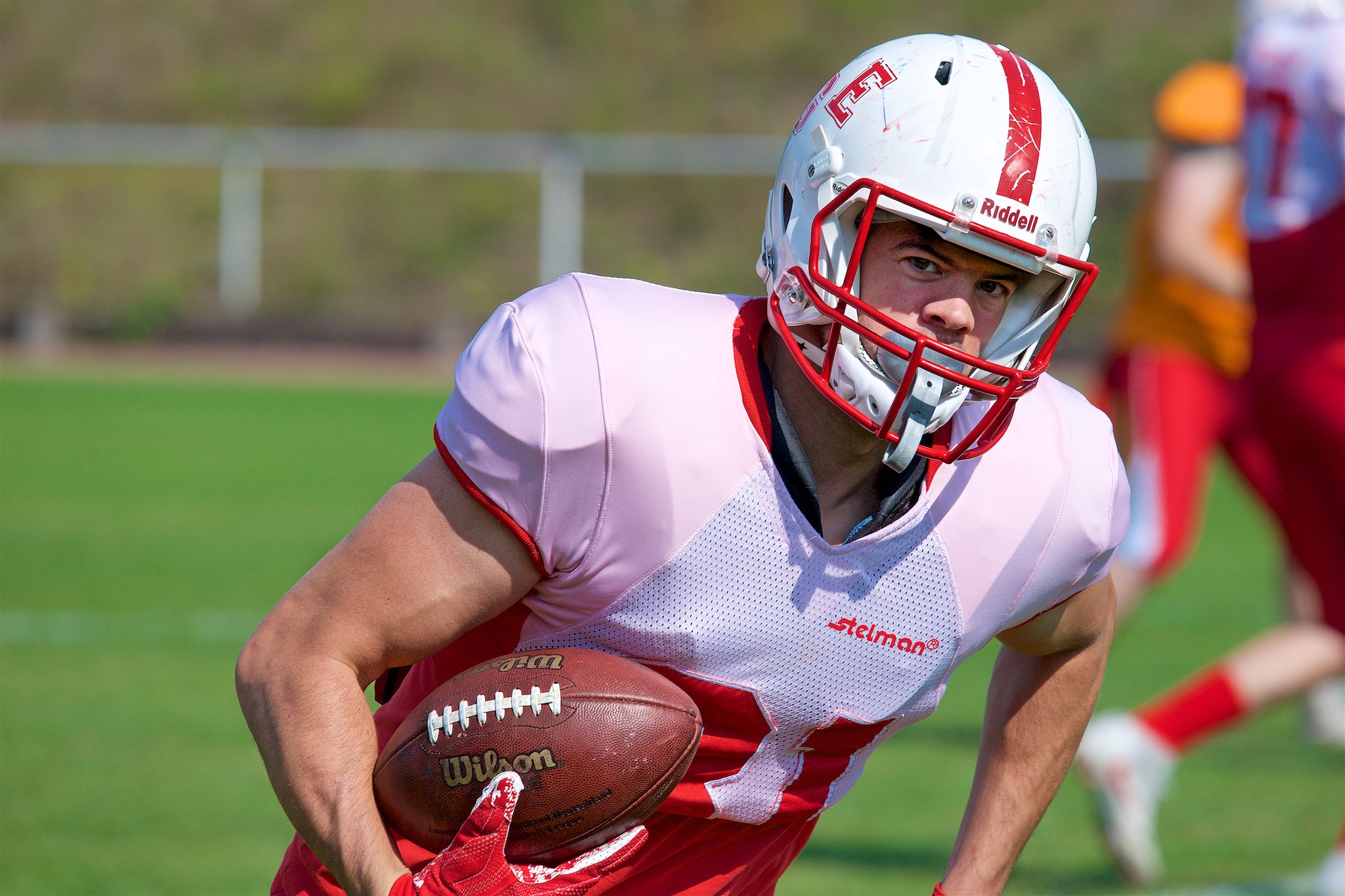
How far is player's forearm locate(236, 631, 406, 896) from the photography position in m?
1.83

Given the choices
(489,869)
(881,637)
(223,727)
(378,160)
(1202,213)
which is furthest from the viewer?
(378,160)

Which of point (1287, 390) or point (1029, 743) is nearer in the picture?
point (1029, 743)

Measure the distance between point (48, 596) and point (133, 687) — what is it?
1.69m

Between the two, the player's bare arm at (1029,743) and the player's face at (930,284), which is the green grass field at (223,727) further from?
the player's face at (930,284)

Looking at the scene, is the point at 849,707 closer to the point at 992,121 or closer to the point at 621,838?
the point at 621,838

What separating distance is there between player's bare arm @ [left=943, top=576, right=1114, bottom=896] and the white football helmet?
0.45m

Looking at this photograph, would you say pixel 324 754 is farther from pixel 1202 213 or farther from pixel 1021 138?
pixel 1202 213

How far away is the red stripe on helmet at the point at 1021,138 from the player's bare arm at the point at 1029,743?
61 centimetres

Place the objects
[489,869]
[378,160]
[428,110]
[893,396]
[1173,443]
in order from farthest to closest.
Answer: [428,110], [378,160], [1173,443], [893,396], [489,869]

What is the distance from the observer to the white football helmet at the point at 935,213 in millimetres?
1912

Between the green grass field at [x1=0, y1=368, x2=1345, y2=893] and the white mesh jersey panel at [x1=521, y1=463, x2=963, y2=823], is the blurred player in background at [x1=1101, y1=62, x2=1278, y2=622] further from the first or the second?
the white mesh jersey panel at [x1=521, y1=463, x2=963, y2=823]

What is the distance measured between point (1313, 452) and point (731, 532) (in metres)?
2.23

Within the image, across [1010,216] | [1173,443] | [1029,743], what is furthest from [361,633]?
[1173,443]

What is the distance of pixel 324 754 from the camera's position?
6.07ft
